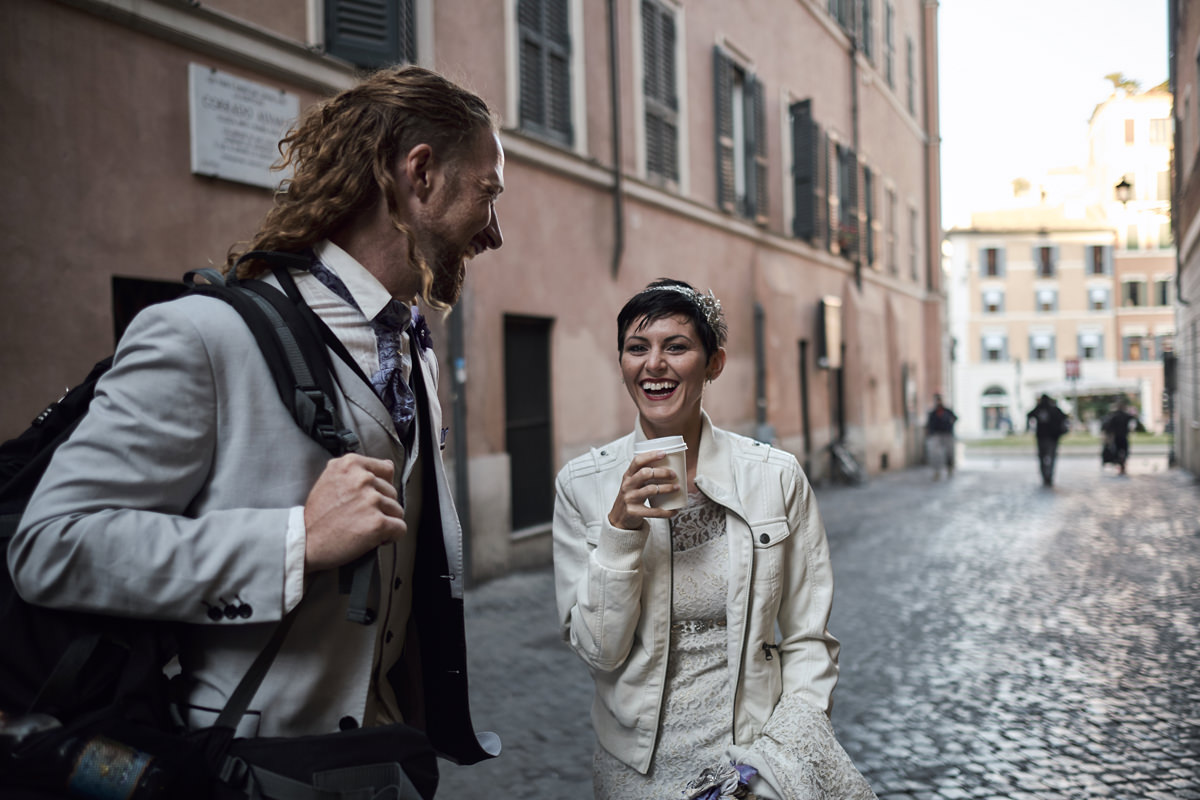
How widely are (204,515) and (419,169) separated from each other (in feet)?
2.22

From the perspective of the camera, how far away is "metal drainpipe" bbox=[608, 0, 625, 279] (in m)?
10.6

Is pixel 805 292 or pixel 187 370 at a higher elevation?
pixel 805 292

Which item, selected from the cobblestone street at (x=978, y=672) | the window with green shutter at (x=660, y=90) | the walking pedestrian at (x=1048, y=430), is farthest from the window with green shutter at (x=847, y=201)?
the cobblestone street at (x=978, y=672)

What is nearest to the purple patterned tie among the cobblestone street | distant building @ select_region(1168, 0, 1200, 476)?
the cobblestone street

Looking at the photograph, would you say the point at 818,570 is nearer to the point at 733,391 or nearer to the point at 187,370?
the point at 187,370

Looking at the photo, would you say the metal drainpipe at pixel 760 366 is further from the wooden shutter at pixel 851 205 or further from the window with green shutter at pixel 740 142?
the wooden shutter at pixel 851 205

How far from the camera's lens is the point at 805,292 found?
1709 centimetres

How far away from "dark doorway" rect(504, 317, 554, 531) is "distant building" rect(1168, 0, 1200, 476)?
1227cm

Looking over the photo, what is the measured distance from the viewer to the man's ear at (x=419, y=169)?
1.62 meters

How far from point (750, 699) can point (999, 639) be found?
4898 mm

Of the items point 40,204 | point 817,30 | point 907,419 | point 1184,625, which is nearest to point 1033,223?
point 907,419

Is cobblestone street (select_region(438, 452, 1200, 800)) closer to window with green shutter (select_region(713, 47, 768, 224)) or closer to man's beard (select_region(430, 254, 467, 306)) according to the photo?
A: man's beard (select_region(430, 254, 467, 306))

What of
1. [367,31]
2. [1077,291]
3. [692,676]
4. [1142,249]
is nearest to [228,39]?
[367,31]

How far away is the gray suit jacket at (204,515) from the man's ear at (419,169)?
1.11ft
